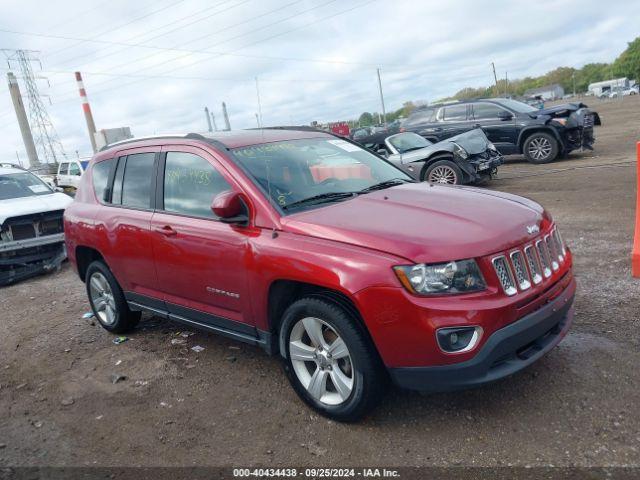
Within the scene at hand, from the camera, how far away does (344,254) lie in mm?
3045

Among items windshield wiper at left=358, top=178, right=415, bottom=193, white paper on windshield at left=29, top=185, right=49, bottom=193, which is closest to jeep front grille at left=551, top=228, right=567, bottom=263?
windshield wiper at left=358, top=178, right=415, bottom=193

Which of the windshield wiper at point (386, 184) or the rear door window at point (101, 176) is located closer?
the windshield wiper at point (386, 184)

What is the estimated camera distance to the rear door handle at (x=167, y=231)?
160 inches

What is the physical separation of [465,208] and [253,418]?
194cm

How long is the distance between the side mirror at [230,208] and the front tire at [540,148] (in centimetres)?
1211

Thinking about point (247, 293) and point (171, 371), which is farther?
point (171, 371)

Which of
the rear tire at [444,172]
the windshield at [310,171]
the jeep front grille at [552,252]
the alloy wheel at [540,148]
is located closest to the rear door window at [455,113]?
the alloy wheel at [540,148]

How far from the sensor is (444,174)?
36.4 ft

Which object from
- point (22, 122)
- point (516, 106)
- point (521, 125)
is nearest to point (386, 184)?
point (521, 125)

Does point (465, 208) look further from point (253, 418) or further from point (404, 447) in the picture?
point (253, 418)

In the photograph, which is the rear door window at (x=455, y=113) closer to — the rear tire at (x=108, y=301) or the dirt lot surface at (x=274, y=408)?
the dirt lot surface at (x=274, y=408)

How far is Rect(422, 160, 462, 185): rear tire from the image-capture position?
1096 centimetres

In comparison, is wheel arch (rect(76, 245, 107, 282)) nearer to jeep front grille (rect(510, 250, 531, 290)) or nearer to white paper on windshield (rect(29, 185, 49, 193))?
jeep front grille (rect(510, 250, 531, 290))

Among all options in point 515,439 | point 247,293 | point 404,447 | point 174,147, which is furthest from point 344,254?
point 174,147
